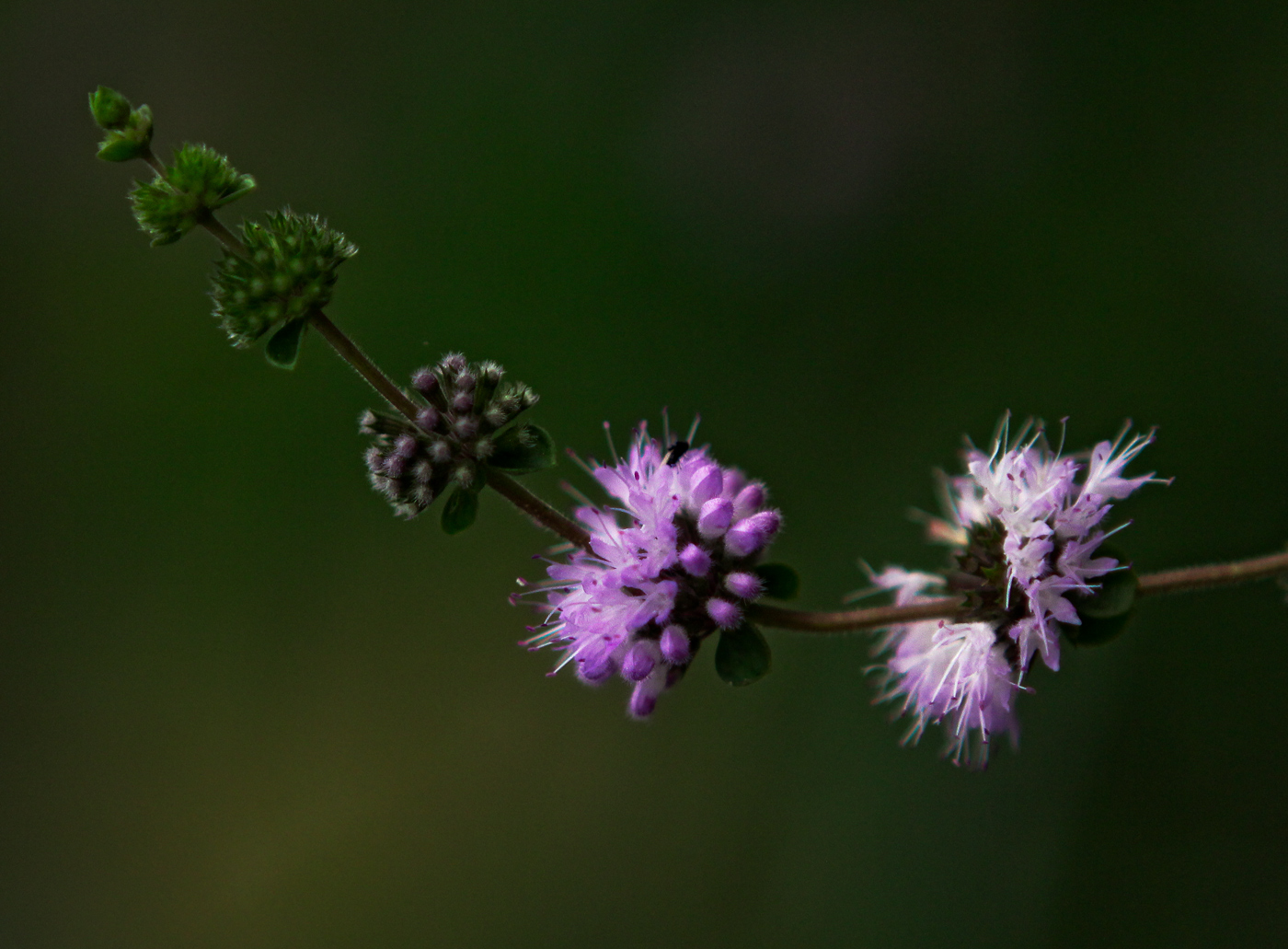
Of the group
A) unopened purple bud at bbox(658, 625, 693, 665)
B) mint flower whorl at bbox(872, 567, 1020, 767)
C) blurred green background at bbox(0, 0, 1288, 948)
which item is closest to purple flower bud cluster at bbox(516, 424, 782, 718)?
unopened purple bud at bbox(658, 625, 693, 665)

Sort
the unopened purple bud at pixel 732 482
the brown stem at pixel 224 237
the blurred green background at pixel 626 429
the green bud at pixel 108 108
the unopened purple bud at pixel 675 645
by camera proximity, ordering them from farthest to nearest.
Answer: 1. the blurred green background at pixel 626 429
2. the unopened purple bud at pixel 732 482
3. the unopened purple bud at pixel 675 645
4. the brown stem at pixel 224 237
5. the green bud at pixel 108 108

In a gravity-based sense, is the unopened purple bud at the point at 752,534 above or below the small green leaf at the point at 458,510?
above

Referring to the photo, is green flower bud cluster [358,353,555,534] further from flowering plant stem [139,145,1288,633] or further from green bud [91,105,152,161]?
green bud [91,105,152,161]

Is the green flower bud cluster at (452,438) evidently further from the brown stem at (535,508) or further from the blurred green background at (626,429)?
the blurred green background at (626,429)

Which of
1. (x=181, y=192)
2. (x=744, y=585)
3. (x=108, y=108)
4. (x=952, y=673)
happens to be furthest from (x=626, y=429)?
(x=108, y=108)

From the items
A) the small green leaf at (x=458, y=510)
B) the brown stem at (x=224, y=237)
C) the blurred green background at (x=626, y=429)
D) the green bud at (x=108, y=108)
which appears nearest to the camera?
the green bud at (x=108, y=108)

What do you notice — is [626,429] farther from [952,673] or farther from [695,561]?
[695,561]

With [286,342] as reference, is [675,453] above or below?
above

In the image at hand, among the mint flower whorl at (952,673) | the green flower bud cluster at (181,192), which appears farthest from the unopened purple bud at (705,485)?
the green flower bud cluster at (181,192)
